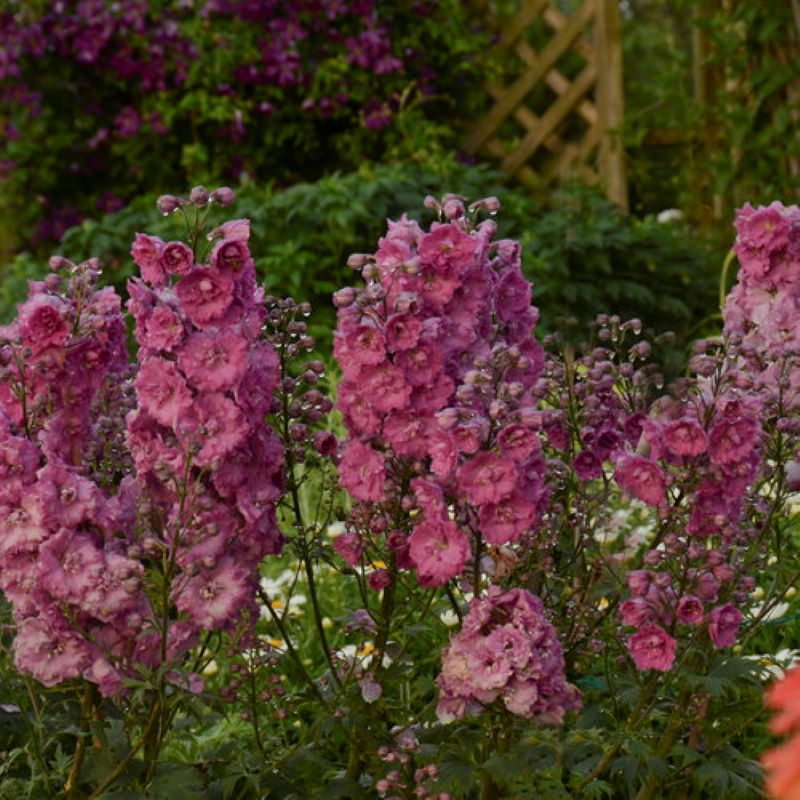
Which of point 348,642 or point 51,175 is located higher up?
point 51,175

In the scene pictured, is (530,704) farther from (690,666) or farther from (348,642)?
(348,642)

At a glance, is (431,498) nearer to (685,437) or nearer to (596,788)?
(685,437)

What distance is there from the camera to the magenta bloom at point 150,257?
178cm

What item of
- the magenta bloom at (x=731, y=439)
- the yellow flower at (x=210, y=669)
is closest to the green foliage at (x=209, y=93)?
the yellow flower at (x=210, y=669)

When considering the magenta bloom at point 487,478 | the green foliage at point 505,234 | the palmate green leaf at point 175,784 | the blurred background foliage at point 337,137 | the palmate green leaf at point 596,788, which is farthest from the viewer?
the blurred background foliage at point 337,137

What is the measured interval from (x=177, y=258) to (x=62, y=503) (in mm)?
341

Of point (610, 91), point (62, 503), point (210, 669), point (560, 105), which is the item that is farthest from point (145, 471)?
point (560, 105)

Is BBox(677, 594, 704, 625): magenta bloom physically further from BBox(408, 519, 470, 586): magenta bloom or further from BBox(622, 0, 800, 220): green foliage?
BBox(622, 0, 800, 220): green foliage

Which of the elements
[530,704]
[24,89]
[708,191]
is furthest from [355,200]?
[530,704]

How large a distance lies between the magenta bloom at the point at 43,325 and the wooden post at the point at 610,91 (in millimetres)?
5612

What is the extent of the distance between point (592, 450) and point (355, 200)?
3665 mm

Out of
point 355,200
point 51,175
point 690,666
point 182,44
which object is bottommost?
point 690,666

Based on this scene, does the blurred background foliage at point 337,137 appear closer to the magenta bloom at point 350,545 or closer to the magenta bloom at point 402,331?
the magenta bloom at point 350,545

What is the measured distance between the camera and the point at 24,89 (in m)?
7.86
